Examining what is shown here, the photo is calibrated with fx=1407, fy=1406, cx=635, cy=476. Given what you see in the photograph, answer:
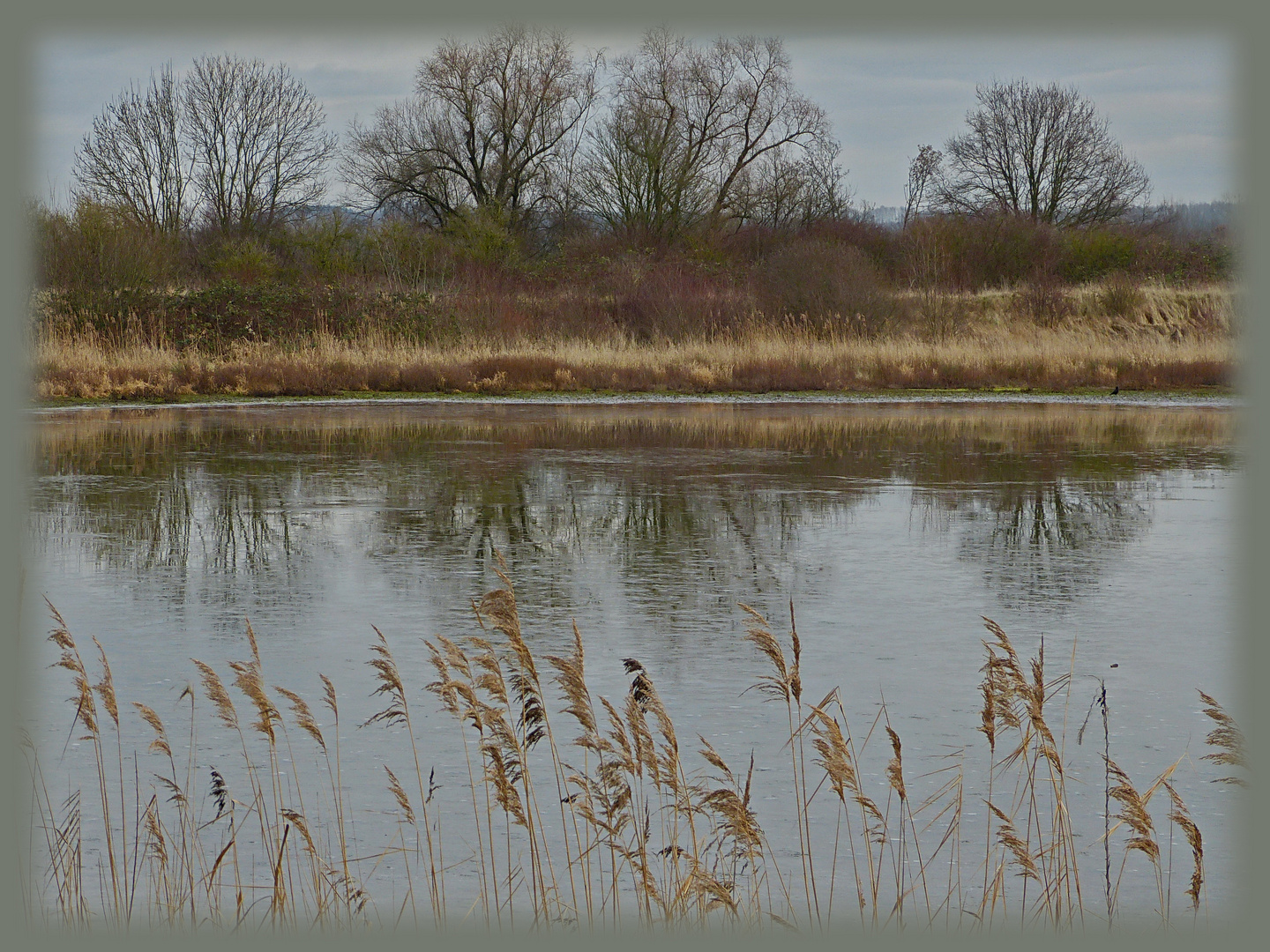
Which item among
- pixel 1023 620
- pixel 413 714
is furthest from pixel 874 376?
pixel 413 714

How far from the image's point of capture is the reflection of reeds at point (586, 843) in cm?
398

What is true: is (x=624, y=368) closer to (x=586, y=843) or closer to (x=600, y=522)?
(x=600, y=522)

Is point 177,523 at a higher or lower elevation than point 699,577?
higher

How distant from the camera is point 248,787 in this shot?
16.1ft

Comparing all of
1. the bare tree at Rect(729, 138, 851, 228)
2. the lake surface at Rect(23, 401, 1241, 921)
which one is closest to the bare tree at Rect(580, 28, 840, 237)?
the bare tree at Rect(729, 138, 851, 228)

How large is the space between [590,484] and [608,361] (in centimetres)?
1172

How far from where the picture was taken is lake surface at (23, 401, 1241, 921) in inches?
211

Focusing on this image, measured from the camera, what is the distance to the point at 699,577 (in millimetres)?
8531

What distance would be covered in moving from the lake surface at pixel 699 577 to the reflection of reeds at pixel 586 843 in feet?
0.36

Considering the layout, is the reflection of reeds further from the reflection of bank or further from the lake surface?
the reflection of bank

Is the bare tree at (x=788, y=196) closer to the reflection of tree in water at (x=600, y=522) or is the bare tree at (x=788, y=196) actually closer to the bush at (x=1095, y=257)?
the bush at (x=1095, y=257)

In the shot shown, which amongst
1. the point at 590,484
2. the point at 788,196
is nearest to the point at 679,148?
the point at 788,196

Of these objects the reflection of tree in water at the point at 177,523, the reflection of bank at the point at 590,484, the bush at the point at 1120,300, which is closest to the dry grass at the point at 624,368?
the reflection of bank at the point at 590,484

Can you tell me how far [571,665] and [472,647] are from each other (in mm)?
2928
